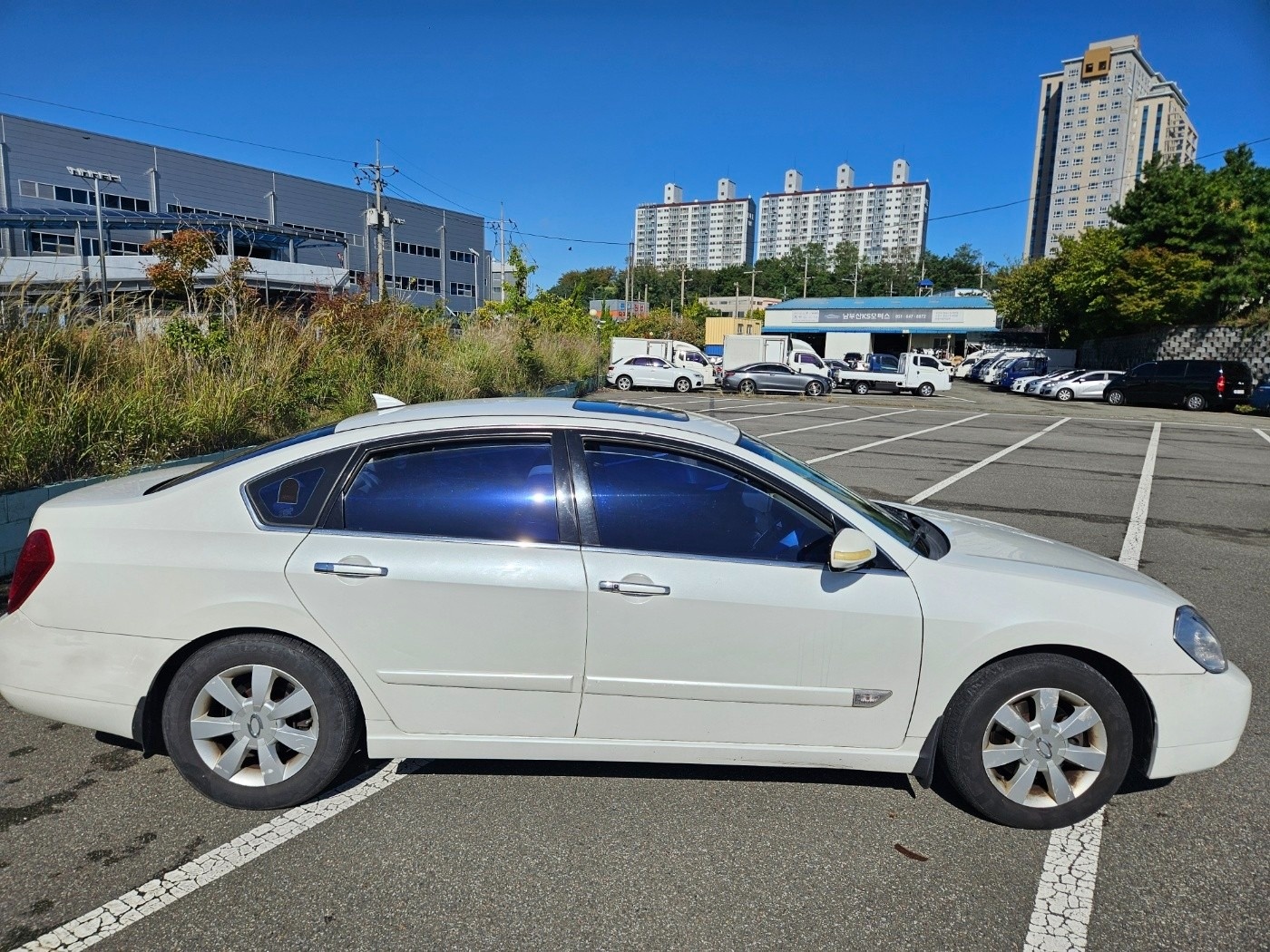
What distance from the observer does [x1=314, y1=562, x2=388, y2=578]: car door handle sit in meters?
2.98

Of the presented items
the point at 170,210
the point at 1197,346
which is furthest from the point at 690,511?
the point at 170,210

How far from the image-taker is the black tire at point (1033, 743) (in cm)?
300

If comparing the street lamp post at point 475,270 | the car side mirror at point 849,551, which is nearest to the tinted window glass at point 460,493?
the car side mirror at point 849,551

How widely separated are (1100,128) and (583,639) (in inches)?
6094

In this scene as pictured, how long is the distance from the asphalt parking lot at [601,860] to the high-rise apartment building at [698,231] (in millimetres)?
160515

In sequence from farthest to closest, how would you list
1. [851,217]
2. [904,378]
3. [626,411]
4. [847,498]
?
[851,217], [904,378], [626,411], [847,498]

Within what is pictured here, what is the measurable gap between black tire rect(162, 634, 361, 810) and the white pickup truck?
Answer: 37812 millimetres

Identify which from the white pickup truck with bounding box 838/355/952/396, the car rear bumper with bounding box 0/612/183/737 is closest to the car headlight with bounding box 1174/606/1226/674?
the car rear bumper with bounding box 0/612/183/737

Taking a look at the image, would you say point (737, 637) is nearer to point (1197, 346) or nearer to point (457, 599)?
point (457, 599)

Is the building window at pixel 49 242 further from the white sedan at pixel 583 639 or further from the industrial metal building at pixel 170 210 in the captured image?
the white sedan at pixel 583 639

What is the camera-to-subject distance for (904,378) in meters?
38.2

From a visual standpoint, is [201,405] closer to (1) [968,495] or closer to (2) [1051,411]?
(1) [968,495]

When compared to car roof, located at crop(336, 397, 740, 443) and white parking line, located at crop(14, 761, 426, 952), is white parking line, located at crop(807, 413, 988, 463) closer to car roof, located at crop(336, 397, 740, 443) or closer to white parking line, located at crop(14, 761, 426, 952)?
car roof, located at crop(336, 397, 740, 443)

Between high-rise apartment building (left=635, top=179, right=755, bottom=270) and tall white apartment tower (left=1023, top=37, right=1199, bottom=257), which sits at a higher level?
tall white apartment tower (left=1023, top=37, right=1199, bottom=257)
